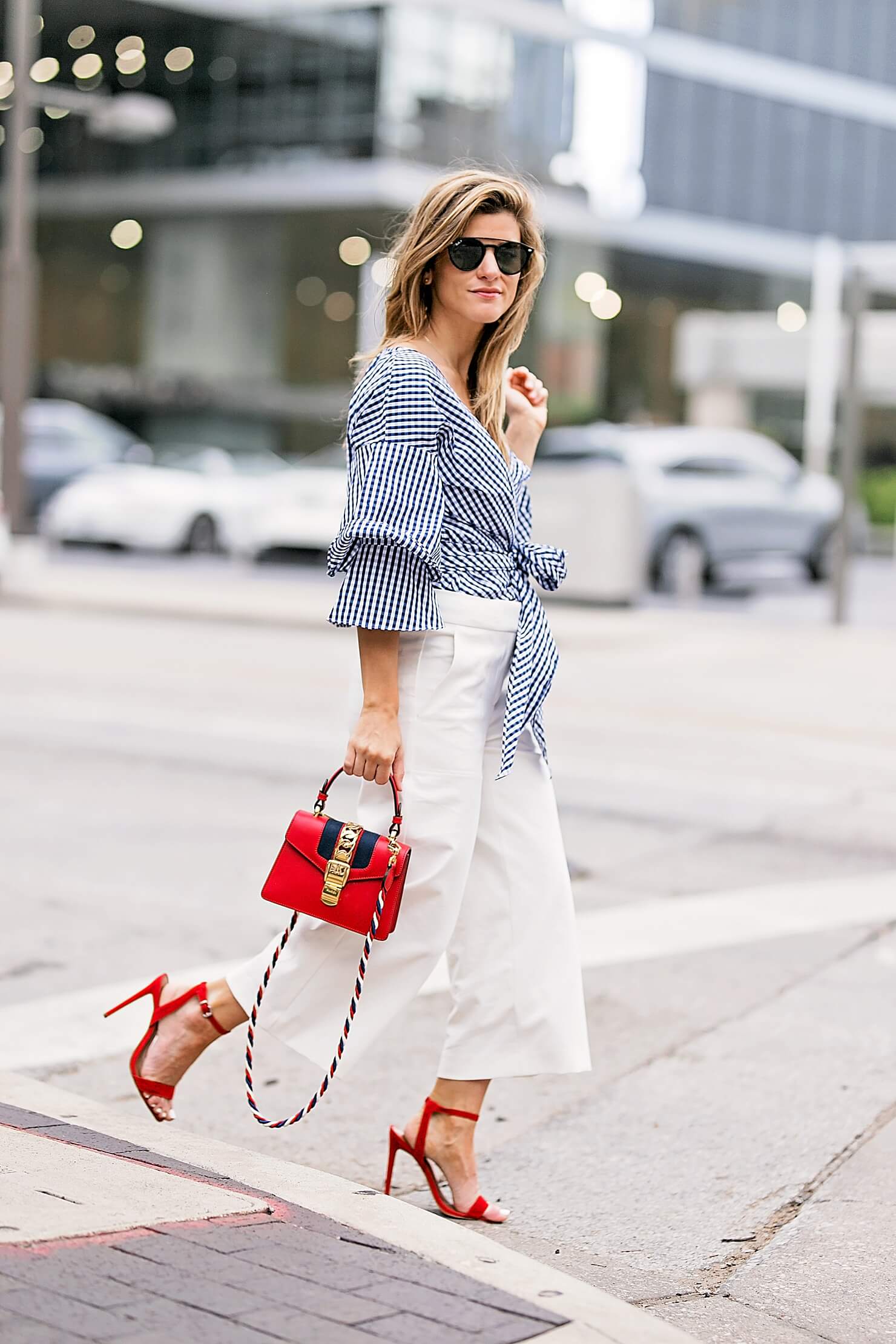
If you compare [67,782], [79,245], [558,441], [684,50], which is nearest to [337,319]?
[79,245]

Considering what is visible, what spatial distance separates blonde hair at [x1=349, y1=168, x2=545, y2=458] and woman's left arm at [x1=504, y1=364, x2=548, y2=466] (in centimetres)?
11

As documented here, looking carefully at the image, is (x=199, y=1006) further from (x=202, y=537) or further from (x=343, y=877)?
(x=202, y=537)

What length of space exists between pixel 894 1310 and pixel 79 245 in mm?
49064

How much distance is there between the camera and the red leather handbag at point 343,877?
3.33 meters

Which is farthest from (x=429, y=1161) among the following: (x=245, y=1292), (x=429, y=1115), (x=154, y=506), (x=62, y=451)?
(x=62, y=451)

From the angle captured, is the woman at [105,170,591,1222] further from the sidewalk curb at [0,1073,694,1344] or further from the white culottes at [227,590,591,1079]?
the sidewalk curb at [0,1073,694,1344]

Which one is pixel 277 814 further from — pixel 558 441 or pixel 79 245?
pixel 79 245

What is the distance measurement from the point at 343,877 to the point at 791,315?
42.7 meters

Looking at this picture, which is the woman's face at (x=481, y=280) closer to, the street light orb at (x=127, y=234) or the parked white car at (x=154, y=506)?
the parked white car at (x=154, y=506)

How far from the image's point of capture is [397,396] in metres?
3.35

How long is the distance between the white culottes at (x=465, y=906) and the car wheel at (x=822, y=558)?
19.9 meters

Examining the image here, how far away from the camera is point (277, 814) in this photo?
791 cm

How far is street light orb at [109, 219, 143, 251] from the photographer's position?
45531mm

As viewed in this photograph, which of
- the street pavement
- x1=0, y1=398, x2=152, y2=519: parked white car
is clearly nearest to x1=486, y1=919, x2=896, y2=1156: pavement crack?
the street pavement
